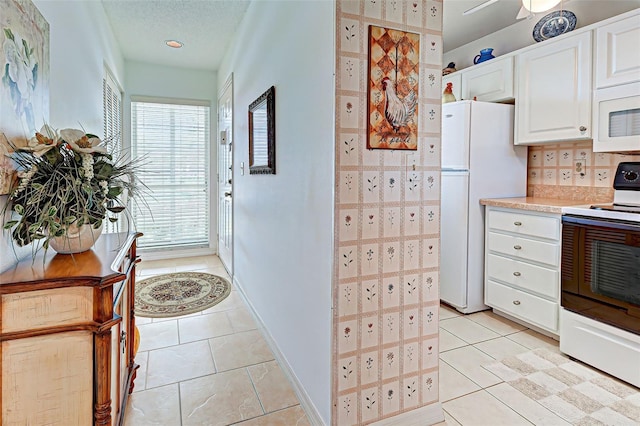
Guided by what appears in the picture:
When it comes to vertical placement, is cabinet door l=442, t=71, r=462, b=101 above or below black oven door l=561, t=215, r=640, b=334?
above

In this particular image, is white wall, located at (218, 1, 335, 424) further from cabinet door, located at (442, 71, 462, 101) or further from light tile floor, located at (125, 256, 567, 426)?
cabinet door, located at (442, 71, 462, 101)

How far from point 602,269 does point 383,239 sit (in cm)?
152

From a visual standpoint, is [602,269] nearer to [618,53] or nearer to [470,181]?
[470,181]

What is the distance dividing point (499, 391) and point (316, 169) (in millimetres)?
1560

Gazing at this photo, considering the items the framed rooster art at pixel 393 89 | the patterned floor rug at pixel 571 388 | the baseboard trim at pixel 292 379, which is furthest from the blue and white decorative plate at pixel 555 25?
the baseboard trim at pixel 292 379

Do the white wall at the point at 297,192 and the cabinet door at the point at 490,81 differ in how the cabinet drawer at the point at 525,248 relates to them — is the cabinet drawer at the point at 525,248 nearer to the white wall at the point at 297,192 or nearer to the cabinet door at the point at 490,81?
the cabinet door at the point at 490,81

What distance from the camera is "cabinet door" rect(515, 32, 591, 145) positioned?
98.0 inches

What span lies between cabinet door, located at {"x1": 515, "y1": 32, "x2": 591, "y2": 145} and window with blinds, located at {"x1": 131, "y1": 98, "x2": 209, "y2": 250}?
387 centimetres

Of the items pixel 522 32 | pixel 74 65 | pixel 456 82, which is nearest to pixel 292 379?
pixel 74 65

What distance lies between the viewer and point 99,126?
2.92 m

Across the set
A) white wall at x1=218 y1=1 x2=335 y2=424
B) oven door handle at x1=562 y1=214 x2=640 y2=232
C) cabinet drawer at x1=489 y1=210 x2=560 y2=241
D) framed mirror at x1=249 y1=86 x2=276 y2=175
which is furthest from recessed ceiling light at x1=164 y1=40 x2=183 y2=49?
oven door handle at x1=562 y1=214 x2=640 y2=232

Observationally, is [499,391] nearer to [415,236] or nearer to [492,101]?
[415,236]

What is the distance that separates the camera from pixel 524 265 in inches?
105

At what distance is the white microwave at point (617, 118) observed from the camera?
2.21 m
